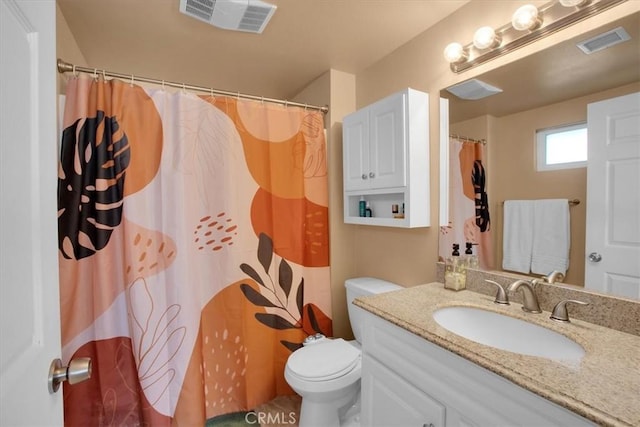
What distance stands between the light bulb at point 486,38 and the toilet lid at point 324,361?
1.64 m

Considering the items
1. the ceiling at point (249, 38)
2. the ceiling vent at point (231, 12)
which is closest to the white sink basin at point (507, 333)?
the ceiling at point (249, 38)

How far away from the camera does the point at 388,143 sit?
1642 mm

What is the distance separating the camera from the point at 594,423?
58 centimetres

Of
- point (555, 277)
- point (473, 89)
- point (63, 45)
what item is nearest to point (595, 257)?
point (555, 277)

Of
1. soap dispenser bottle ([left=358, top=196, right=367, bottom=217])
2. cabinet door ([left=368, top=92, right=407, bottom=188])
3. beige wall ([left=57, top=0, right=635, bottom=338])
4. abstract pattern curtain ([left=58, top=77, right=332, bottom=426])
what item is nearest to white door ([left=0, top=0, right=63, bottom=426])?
abstract pattern curtain ([left=58, top=77, right=332, bottom=426])

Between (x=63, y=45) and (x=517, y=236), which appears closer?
(x=517, y=236)

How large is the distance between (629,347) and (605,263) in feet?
0.98

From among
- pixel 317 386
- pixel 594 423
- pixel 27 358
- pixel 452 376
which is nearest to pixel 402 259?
pixel 317 386

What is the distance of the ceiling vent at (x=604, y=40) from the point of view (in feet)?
3.23

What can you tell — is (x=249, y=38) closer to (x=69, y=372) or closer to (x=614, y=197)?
(x=69, y=372)

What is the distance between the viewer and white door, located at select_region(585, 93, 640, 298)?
3.05ft

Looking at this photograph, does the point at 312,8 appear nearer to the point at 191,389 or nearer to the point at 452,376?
the point at 452,376

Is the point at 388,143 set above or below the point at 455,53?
below

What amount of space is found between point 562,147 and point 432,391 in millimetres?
998
